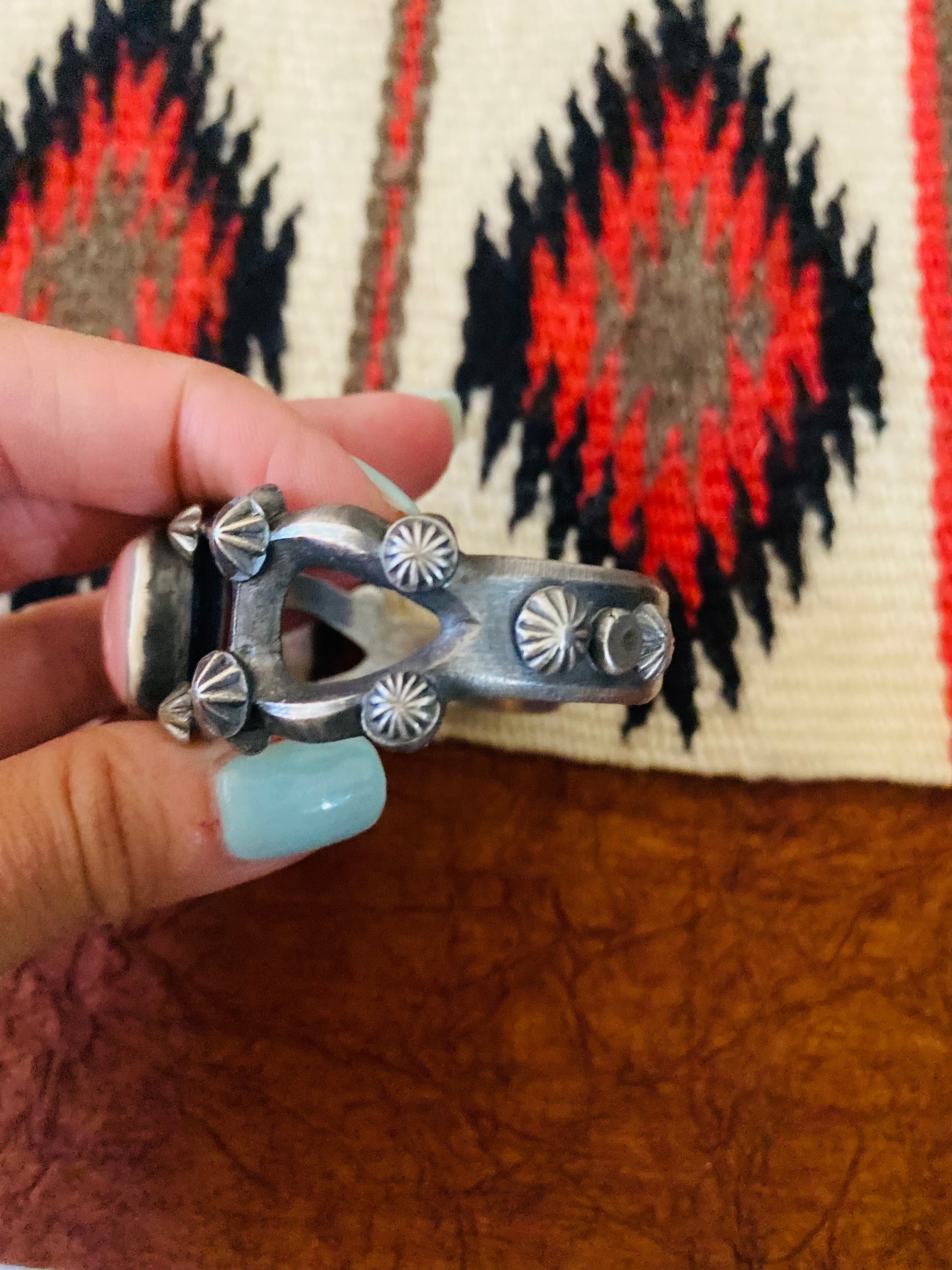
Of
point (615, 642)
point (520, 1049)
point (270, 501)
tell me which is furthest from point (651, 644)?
A: point (520, 1049)

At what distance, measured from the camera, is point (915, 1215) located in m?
0.42

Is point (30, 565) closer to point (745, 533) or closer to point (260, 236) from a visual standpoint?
point (260, 236)

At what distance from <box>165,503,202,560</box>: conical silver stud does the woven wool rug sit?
0.16m

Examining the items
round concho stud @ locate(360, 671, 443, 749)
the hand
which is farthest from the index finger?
round concho stud @ locate(360, 671, 443, 749)

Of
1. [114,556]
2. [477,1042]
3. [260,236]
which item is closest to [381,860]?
[477,1042]

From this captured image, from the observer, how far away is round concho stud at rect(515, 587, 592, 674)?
0.28 meters

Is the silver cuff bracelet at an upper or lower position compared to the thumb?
upper

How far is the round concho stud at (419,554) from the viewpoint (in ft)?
0.94

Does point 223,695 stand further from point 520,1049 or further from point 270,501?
point 520,1049

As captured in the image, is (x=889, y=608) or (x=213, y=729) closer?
(x=213, y=729)

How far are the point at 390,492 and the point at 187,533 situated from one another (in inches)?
3.3

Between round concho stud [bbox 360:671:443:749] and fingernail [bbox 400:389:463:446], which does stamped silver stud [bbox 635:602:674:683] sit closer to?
round concho stud [bbox 360:671:443:749]

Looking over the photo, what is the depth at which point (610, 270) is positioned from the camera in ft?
1.72

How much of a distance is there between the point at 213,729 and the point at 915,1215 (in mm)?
354
